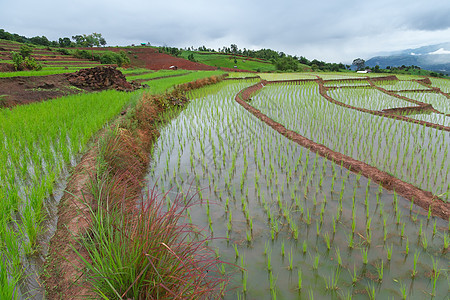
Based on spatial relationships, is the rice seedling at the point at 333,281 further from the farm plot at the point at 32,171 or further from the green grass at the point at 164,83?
the green grass at the point at 164,83

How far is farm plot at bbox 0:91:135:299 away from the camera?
5.41 feet

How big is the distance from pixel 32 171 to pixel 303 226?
3188 millimetres

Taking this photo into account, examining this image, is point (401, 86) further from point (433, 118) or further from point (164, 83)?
point (164, 83)

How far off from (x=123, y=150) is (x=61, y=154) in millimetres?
825

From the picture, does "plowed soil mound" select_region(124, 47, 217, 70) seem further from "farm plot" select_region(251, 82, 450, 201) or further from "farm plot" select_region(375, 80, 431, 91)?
"farm plot" select_region(251, 82, 450, 201)

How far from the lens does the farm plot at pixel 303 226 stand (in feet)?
6.05

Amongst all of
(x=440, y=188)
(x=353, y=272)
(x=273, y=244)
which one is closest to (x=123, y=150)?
(x=273, y=244)

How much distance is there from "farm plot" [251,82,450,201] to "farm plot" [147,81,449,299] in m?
0.69

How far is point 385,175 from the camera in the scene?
10.9ft

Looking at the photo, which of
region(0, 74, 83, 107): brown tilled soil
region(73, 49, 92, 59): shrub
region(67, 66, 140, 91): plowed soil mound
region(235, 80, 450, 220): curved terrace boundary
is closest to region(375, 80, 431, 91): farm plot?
region(235, 80, 450, 220): curved terrace boundary

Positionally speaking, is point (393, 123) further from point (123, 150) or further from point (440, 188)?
point (123, 150)

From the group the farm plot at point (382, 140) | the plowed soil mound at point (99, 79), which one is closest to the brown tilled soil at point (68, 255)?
the farm plot at point (382, 140)

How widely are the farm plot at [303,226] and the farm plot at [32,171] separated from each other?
103 cm

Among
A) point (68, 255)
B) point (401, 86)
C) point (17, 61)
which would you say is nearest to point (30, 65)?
point (17, 61)
